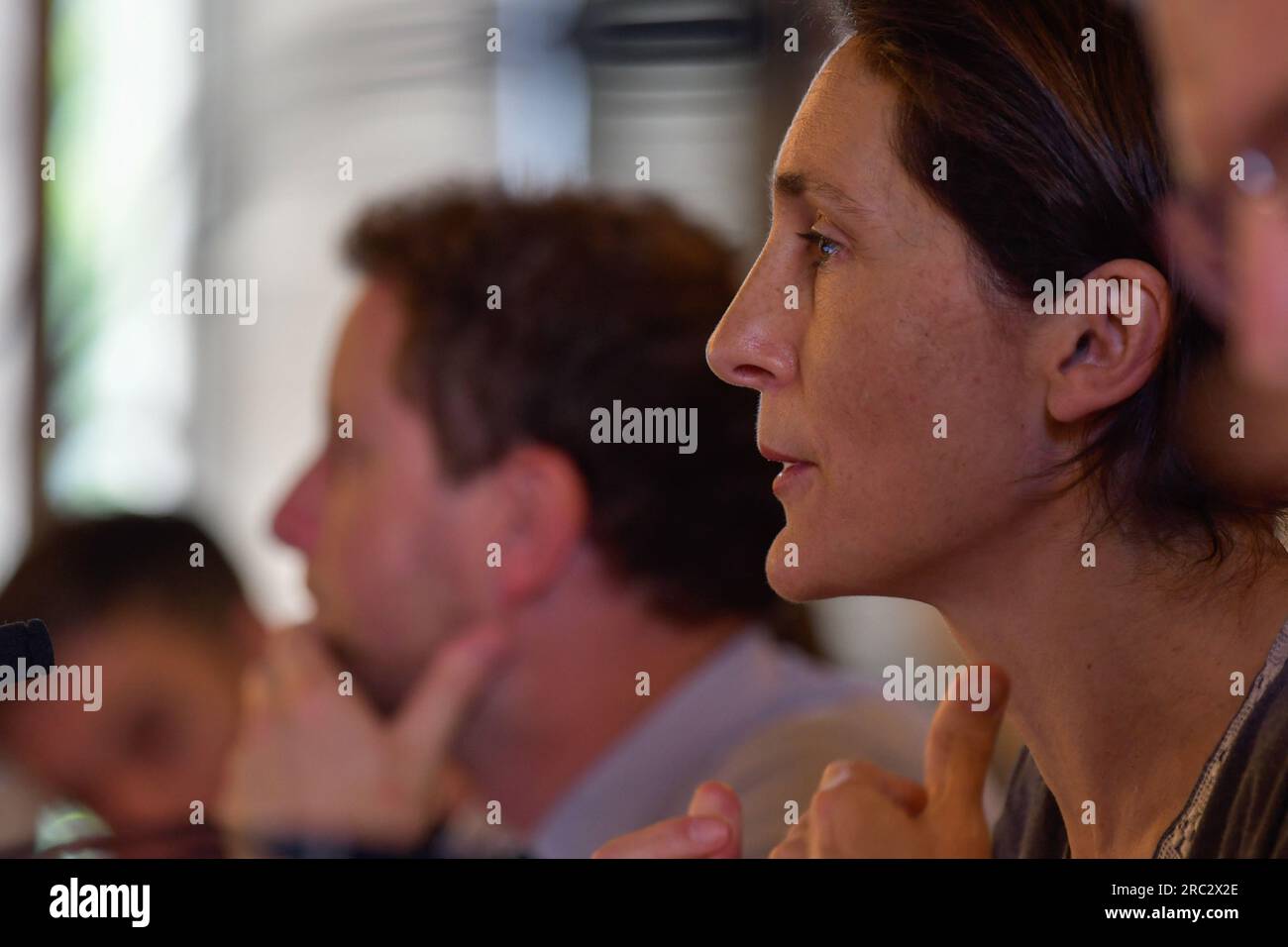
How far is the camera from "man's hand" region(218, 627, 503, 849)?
110 cm

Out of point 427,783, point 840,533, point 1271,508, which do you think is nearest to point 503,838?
point 427,783

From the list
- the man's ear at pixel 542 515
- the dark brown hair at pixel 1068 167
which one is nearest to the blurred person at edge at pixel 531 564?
the man's ear at pixel 542 515

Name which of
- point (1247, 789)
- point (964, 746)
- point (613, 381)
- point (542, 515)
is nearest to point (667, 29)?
point (613, 381)

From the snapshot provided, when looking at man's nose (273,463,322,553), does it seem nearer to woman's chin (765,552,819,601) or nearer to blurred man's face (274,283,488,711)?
blurred man's face (274,283,488,711)

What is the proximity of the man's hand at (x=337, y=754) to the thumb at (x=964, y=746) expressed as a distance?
1.69 feet

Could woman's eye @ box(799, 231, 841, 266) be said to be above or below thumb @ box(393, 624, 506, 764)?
above

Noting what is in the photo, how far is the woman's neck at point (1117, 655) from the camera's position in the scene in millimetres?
639

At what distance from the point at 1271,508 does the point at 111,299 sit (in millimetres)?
1791

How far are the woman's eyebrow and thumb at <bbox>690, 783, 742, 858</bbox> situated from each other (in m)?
0.33

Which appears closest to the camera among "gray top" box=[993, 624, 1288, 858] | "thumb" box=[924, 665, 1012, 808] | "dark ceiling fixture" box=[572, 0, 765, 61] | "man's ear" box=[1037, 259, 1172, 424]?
"gray top" box=[993, 624, 1288, 858]

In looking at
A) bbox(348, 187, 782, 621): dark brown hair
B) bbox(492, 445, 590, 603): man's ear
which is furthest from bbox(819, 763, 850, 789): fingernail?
bbox(492, 445, 590, 603): man's ear

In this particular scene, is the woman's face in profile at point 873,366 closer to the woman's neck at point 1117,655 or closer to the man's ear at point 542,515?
the woman's neck at point 1117,655

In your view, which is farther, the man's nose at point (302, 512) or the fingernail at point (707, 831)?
the man's nose at point (302, 512)
